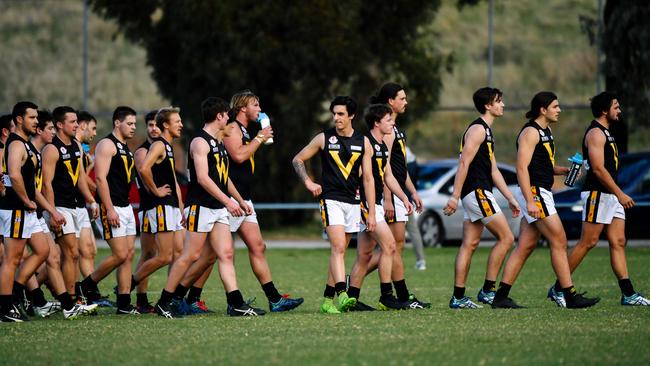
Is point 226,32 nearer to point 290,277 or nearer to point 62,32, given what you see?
point 290,277

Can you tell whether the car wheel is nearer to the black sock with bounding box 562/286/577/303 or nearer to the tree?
the tree

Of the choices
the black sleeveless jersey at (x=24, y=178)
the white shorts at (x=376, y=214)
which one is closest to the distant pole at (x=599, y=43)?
the white shorts at (x=376, y=214)

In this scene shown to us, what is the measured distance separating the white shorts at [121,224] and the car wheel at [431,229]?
13.0m

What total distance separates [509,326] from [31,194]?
4.85 metres

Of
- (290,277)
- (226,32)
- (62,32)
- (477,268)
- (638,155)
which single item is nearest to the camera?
(290,277)

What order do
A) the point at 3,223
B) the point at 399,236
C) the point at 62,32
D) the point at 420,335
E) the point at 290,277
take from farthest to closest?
the point at 62,32 < the point at 290,277 < the point at 399,236 < the point at 3,223 < the point at 420,335

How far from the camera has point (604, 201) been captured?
44.0ft

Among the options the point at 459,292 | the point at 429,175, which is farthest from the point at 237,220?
the point at 429,175

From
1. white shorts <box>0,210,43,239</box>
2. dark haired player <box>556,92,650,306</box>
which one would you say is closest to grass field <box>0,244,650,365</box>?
dark haired player <box>556,92,650,306</box>

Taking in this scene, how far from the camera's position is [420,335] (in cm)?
1069

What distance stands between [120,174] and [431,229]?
13.3m

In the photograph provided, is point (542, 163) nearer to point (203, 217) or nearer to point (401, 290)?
point (401, 290)

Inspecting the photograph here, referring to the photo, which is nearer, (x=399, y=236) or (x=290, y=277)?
(x=399, y=236)


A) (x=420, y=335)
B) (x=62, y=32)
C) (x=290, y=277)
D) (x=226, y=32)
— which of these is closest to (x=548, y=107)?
(x=420, y=335)
